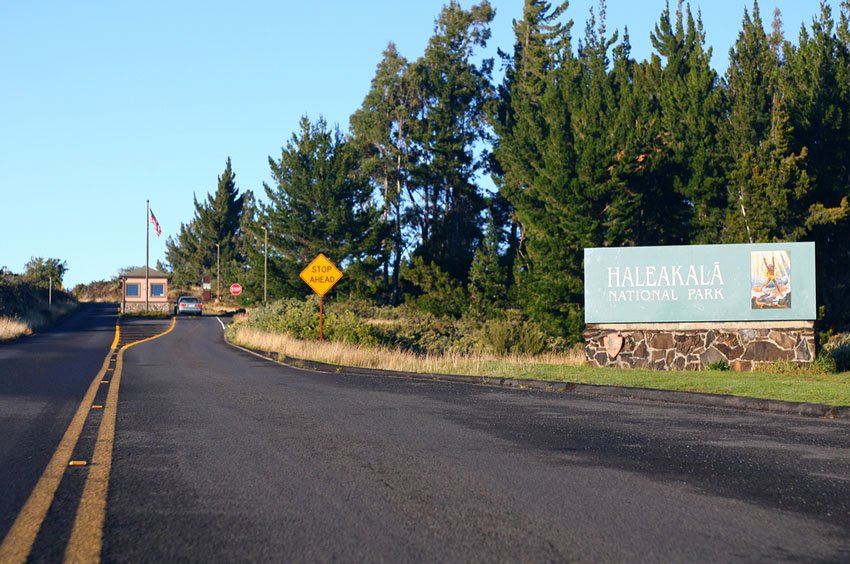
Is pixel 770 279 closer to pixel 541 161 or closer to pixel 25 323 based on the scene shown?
pixel 541 161

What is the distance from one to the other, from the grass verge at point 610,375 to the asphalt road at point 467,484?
2.46 metres

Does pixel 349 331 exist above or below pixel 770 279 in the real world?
below

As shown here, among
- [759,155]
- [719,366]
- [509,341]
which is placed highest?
[759,155]

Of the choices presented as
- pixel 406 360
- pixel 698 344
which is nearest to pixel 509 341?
pixel 406 360

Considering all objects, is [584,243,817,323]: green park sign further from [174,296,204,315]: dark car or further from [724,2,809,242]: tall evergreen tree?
[174,296,204,315]: dark car

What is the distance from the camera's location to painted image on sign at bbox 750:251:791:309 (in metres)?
21.6

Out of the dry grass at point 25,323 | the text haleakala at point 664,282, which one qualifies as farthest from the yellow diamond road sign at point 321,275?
the dry grass at point 25,323

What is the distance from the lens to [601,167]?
3975 centimetres

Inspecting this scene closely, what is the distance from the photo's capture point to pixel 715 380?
55.9ft

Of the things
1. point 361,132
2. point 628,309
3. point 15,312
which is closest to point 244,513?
point 628,309

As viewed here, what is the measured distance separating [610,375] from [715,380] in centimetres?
224

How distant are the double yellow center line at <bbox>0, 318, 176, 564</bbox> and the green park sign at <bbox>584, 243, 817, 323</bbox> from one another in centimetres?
1434

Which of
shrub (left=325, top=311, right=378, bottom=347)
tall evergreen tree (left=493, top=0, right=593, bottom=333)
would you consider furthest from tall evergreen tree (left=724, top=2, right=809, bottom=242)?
shrub (left=325, top=311, right=378, bottom=347)

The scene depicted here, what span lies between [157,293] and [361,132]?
28022 mm
